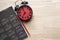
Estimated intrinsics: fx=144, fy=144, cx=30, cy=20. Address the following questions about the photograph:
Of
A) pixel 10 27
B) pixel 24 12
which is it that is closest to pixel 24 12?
pixel 24 12

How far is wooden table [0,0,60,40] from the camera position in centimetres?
119

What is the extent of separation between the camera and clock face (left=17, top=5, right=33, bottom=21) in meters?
1.23

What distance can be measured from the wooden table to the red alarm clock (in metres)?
0.04

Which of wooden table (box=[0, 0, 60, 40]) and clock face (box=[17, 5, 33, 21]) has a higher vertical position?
clock face (box=[17, 5, 33, 21])

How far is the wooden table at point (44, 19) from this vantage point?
1.19 m

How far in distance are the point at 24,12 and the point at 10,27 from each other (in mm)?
177

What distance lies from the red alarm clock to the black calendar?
43mm

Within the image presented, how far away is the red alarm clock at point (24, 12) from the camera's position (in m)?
1.23

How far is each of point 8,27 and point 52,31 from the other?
0.37m

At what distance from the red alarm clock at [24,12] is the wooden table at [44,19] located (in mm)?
→ 39

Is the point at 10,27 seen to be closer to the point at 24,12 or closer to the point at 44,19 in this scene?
the point at 24,12

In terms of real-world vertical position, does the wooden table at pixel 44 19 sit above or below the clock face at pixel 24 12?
below

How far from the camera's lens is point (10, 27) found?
3.95ft

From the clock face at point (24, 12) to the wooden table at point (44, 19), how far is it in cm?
4
